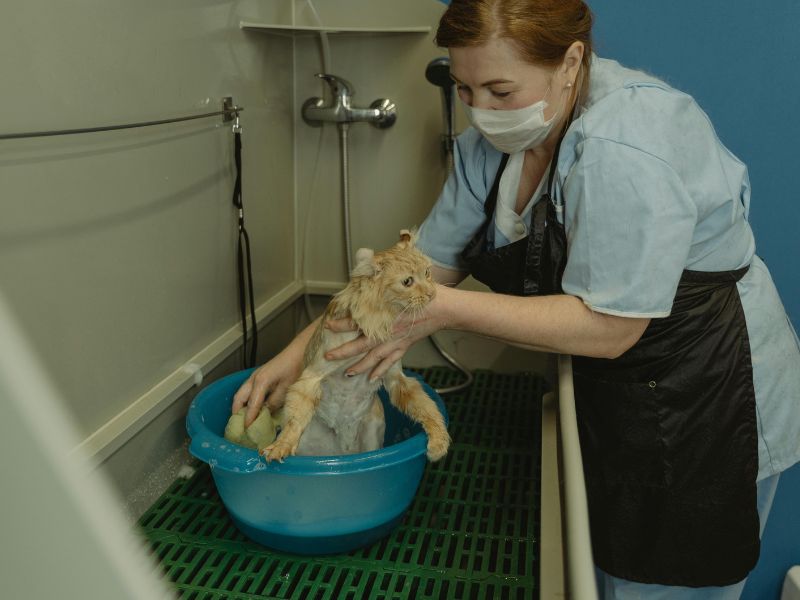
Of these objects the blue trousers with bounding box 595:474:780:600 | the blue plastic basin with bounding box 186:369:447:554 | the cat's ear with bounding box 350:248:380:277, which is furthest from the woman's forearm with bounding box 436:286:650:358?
the blue trousers with bounding box 595:474:780:600

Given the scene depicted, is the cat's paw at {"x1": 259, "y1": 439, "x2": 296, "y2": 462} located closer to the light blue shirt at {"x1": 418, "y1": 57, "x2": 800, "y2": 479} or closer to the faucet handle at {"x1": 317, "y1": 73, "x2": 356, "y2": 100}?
the light blue shirt at {"x1": 418, "y1": 57, "x2": 800, "y2": 479}

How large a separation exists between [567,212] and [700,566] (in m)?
0.74

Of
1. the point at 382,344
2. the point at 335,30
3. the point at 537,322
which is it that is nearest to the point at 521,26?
the point at 537,322

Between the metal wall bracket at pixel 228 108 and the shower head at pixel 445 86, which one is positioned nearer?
the metal wall bracket at pixel 228 108

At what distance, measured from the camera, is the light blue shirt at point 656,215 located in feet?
3.70

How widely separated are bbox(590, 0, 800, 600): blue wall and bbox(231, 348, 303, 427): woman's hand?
43.9 inches

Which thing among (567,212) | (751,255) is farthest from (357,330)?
(751,255)

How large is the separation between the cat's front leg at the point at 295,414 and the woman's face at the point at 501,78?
1.89 ft

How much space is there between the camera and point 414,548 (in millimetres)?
1382

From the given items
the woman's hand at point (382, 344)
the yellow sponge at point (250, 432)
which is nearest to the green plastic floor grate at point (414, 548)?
the yellow sponge at point (250, 432)

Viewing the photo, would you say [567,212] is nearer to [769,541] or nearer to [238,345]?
[238,345]

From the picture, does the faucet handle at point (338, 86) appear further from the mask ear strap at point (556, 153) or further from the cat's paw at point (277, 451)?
the cat's paw at point (277, 451)

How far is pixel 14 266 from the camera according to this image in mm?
1120

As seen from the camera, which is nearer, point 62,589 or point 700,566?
point 62,589
